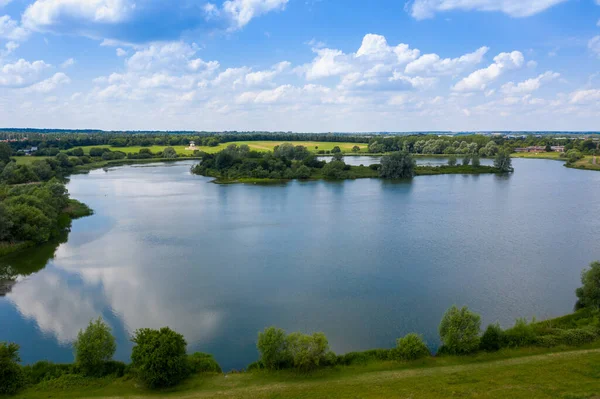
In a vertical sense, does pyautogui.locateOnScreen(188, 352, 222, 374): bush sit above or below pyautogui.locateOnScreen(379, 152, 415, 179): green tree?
below

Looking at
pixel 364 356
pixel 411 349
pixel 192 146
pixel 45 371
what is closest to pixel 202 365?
pixel 45 371

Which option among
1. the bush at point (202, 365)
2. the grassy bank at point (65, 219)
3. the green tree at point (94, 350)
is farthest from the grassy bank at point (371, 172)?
the green tree at point (94, 350)

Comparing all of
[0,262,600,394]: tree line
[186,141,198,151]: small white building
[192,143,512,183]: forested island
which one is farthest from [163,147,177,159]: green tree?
[0,262,600,394]: tree line

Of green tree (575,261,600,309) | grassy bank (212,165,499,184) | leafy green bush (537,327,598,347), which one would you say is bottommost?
leafy green bush (537,327,598,347)

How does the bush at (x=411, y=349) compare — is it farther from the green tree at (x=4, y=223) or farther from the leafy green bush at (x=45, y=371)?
the green tree at (x=4, y=223)

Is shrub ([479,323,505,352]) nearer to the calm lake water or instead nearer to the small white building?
the calm lake water
